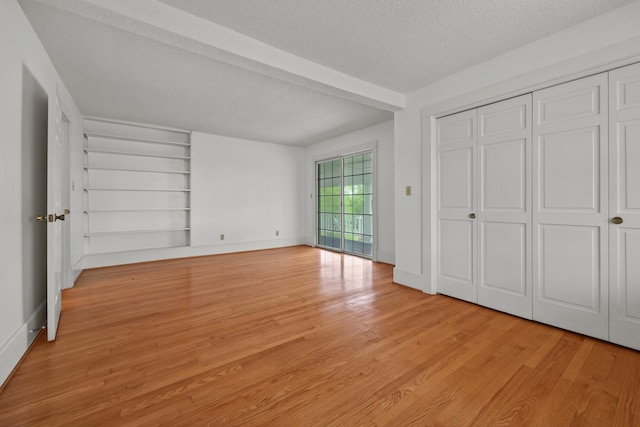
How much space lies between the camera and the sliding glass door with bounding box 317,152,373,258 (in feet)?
17.7

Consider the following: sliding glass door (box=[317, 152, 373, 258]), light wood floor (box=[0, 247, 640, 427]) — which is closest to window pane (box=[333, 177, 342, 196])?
sliding glass door (box=[317, 152, 373, 258])

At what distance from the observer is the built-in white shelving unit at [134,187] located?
181 inches

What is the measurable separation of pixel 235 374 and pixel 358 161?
15.0 feet

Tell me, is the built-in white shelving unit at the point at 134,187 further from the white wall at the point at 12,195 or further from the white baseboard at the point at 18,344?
the white wall at the point at 12,195

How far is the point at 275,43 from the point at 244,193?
4.13m

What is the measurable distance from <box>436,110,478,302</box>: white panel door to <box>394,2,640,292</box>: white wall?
0.39 ft

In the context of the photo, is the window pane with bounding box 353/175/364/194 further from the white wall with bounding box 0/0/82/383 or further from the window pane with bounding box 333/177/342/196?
the white wall with bounding box 0/0/82/383

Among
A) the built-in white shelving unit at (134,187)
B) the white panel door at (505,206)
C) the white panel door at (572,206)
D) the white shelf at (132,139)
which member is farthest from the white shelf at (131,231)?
the white panel door at (572,206)

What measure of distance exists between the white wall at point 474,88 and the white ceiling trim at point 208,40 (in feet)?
2.57

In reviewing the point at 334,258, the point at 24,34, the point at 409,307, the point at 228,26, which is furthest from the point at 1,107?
the point at 334,258

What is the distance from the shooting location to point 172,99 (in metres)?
3.72

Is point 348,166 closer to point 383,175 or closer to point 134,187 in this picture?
point 383,175

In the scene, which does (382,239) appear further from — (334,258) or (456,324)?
(456,324)

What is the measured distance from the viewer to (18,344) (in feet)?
5.95
